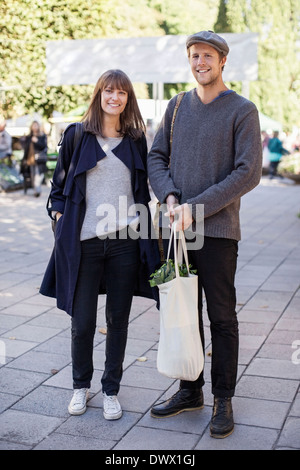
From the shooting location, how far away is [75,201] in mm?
3410

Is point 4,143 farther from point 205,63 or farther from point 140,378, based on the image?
point 205,63

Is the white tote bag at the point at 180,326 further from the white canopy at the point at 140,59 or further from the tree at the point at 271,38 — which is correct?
the tree at the point at 271,38

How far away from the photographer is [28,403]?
372cm

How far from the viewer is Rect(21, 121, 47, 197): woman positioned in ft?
47.7

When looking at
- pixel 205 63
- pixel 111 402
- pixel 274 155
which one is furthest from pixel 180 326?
pixel 274 155

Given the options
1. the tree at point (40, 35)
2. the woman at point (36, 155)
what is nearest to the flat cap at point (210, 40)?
the tree at point (40, 35)

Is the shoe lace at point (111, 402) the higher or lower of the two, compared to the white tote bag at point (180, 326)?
lower

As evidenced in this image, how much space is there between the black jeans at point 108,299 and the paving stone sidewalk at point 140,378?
23cm

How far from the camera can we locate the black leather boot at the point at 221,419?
3.29 m

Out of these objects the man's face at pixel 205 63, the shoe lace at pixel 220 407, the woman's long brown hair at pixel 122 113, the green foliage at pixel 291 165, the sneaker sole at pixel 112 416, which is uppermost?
the man's face at pixel 205 63

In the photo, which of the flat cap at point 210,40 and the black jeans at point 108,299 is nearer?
the flat cap at point 210,40

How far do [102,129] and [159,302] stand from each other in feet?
3.12

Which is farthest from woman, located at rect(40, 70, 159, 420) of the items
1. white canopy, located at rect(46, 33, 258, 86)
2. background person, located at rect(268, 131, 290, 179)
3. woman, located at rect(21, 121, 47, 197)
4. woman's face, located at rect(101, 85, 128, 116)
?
background person, located at rect(268, 131, 290, 179)

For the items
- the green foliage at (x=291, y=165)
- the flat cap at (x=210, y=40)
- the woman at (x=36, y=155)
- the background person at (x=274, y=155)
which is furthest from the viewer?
the background person at (x=274, y=155)
